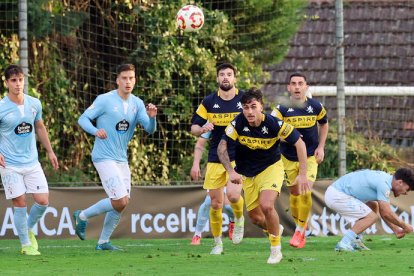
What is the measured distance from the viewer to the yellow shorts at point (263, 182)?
12391 millimetres

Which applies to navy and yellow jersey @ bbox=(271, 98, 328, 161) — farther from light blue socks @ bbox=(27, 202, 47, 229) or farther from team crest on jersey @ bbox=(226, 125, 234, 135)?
light blue socks @ bbox=(27, 202, 47, 229)

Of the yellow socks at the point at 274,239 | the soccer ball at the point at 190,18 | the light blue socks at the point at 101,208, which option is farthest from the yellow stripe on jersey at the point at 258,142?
Answer: the soccer ball at the point at 190,18

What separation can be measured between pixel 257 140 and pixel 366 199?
229 centimetres

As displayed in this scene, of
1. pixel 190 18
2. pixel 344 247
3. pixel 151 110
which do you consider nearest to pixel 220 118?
Result: pixel 151 110

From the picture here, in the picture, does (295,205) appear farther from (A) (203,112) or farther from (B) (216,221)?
(A) (203,112)

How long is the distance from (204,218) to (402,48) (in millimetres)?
8788

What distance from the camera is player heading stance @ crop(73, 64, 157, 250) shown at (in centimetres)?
1402

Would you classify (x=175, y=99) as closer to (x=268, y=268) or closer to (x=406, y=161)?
(x=406, y=161)

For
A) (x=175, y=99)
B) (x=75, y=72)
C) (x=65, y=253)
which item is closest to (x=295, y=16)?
(x=175, y=99)

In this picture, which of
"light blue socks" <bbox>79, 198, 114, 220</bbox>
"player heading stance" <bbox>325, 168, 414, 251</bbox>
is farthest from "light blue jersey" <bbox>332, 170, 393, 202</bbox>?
"light blue socks" <bbox>79, 198, 114, 220</bbox>

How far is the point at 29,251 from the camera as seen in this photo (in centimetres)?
1356

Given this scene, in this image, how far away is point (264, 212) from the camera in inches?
477

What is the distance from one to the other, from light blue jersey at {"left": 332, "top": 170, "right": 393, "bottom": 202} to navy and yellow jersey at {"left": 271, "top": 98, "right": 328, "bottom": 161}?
87cm

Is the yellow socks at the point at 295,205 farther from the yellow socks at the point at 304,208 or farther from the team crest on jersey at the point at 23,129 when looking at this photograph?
the team crest on jersey at the point at 23,129
